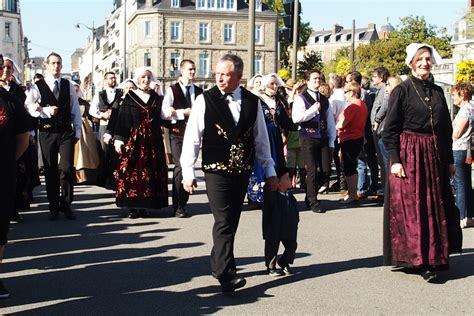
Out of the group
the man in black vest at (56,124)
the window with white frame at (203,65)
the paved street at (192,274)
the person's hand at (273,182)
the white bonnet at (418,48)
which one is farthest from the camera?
the window with white frame at (203,65)

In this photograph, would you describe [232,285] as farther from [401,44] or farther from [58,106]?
[401,44]

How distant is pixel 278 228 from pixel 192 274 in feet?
2.79

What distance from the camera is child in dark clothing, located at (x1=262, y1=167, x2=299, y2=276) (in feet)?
21.9

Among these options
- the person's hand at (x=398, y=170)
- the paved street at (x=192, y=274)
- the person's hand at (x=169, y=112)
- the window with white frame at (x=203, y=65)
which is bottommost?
the paved street at (x=192, y=274)

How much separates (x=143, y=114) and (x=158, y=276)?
367 centimetres

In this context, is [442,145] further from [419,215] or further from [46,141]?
[46,141]

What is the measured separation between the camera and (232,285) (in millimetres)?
6008

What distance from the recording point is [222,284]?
19.7 feet

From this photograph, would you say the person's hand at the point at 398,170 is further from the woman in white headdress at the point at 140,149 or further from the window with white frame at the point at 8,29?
the window with white frame at the point at 8,29

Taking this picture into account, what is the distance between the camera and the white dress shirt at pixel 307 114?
1061 cm

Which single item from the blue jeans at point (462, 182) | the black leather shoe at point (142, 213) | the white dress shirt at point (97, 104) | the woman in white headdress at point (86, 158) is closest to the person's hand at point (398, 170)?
the blue jeans at point (462, 182)

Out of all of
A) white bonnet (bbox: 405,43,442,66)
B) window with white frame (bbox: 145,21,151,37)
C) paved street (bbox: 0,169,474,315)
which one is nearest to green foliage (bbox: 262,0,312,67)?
window with white frame (bbox: 145,21,151,37)

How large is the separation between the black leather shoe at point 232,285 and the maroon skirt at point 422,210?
1521 millimetres

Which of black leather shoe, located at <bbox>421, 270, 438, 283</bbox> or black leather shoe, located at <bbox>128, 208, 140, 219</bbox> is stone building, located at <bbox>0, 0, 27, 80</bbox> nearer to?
black leather shoe, located at <bbox>128, 208, 140, 219</bbox>
